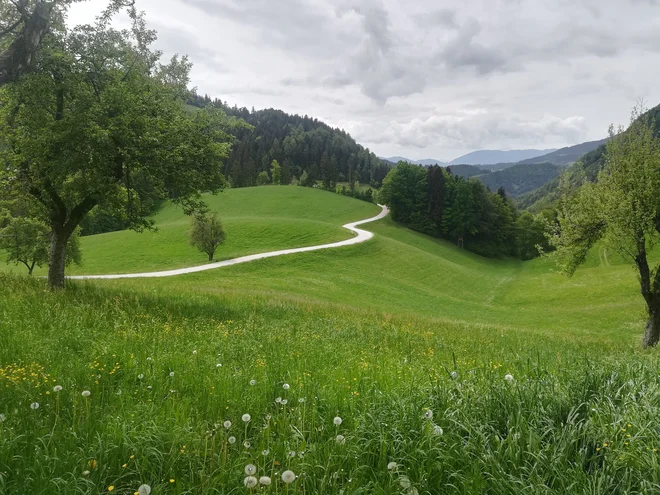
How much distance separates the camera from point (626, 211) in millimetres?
17562

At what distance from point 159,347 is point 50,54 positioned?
37.2 ft

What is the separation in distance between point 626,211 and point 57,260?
2483cm

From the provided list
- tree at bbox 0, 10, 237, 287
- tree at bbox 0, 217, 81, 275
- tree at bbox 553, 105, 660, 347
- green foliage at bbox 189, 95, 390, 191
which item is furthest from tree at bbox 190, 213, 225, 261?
green foliage at bbox 189, 95, 390, 191

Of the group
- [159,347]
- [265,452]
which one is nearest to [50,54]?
[159,347]

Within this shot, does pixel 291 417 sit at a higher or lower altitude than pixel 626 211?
lower

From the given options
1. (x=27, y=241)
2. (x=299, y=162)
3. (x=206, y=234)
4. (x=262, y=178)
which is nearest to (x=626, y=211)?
(x=206, y=234)

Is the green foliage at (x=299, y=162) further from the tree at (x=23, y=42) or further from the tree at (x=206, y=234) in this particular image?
the tree at (x=23, y=42)

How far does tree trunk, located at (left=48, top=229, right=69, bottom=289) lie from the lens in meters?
14.5

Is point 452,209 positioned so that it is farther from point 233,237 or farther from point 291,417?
point 291,417

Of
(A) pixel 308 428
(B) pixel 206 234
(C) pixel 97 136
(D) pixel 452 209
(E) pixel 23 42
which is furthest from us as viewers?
(D) pixel 452 209

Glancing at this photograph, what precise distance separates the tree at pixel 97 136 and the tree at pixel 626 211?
1823 centimetres

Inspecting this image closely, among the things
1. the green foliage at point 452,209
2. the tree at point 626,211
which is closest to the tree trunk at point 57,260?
the tree at point 626,211

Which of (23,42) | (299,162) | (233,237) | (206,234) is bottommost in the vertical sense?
(233,237)

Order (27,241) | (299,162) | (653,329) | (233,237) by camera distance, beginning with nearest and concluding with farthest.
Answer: (653,329) → (27,241) → (233,237) → (299,162)
